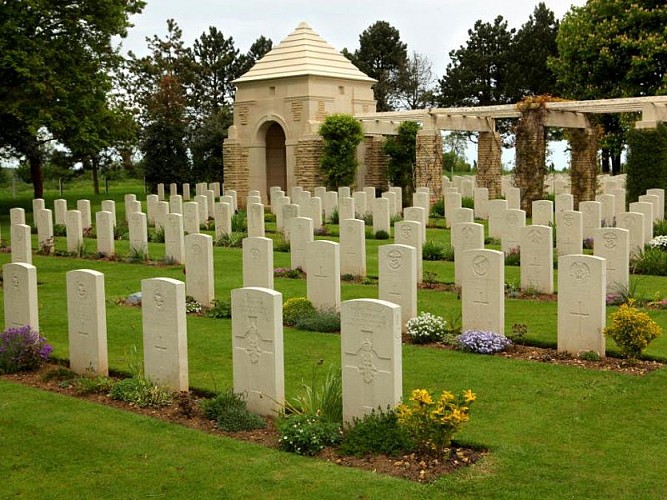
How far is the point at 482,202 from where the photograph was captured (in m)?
26.2

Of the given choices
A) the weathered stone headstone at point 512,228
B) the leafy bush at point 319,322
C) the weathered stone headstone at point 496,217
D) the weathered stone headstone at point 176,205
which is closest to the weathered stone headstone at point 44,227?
the weathered stone headstone at point 176,205

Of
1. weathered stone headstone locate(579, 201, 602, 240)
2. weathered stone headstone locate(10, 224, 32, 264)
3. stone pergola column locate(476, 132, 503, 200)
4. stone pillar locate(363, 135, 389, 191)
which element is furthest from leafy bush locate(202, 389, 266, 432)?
stone pillar locate(363, 135, 389, 191)

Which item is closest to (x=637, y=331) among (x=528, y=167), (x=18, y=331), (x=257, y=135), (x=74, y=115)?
(x=18, y=331)

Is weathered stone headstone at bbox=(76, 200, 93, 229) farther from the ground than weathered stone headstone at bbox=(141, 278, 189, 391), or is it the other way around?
weathered stone headstone at bbox=(76, 200, 93, 229)

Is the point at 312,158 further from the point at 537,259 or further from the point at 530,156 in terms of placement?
the point at 537,259

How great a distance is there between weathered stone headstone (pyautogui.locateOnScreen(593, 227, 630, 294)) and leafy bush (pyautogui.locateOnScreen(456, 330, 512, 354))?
10.9 feet

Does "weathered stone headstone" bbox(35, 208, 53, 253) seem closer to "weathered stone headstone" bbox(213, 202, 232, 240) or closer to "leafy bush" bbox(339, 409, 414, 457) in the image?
"weathered stone headstone" bbox(213, 202, 232, 240)

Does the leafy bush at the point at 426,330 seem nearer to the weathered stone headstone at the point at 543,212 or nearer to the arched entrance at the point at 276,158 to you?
the weathered stone headstone at the point at 543,212

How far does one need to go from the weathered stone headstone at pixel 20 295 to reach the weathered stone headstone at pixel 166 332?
205 cm

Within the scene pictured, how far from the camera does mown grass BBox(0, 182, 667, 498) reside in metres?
6.44

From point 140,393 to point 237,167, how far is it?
88.6 ft

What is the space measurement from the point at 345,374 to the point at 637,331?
146 inches

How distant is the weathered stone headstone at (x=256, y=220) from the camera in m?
21.3

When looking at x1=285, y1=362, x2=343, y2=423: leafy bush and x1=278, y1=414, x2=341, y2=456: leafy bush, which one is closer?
x1=278, y1=414, x2=341, y2=456: leafy bush
